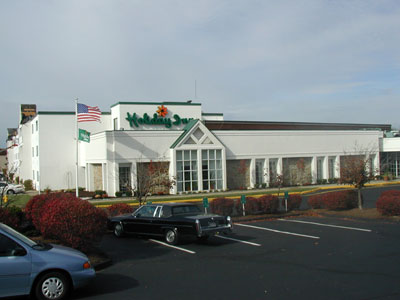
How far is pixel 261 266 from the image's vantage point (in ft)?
35.1

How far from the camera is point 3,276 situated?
736cm

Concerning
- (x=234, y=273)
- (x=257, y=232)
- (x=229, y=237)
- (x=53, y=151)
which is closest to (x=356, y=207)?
(x=257, y=232)

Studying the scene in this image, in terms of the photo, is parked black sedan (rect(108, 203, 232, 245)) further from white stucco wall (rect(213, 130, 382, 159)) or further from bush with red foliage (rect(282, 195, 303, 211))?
white stucco wall (rect(213, 130, 382, 159))

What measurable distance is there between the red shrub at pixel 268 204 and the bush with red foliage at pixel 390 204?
469cm

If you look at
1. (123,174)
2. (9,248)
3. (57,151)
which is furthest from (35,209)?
(57,151)

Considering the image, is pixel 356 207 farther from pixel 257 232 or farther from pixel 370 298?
pixel 370 298

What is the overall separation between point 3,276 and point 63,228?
3603 millimetres

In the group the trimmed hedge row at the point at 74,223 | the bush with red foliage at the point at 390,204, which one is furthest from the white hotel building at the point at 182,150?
the trimmed hedge row at the point at 74,223

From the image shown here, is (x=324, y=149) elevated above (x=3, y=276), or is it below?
above

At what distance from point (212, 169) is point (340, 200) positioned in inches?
730

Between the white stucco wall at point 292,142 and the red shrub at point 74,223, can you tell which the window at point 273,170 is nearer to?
the white stucco wall at point 292,142

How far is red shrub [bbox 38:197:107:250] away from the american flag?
22431mm

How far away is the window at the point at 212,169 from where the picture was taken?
1512 inches

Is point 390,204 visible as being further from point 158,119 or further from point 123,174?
point 158,119
